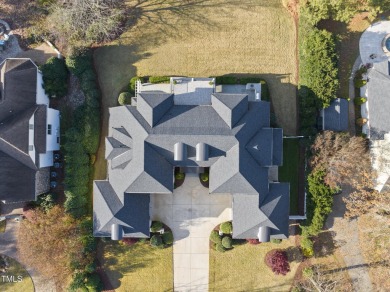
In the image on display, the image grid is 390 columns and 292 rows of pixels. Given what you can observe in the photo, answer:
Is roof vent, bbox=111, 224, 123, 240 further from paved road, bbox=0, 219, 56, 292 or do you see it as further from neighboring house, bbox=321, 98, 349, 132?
neighboring house, bbox=321, 98, 349, 132

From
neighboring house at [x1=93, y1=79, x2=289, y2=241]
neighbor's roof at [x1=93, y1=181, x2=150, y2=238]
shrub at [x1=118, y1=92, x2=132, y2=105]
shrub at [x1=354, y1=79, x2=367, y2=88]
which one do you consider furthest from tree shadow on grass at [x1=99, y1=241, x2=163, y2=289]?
shrub at [x1=354, y1=79, x2=367, y2=88]

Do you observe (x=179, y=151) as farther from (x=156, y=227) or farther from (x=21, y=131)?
(x=21, y=131)

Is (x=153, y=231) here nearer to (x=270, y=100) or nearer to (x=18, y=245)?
(x=18, y=245)

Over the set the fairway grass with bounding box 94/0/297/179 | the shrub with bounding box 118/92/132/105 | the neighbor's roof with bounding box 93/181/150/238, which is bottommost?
the neighbor's roof with bounding box 93/181/150/238

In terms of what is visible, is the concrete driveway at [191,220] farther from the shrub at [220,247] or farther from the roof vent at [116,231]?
the roof vent at [116,231]

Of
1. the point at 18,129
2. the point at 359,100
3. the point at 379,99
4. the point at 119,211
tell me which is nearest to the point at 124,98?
the point at 18,129

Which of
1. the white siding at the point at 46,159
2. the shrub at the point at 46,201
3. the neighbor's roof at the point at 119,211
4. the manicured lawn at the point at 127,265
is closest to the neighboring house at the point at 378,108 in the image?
the neighbor's roof at the point at 119,211
